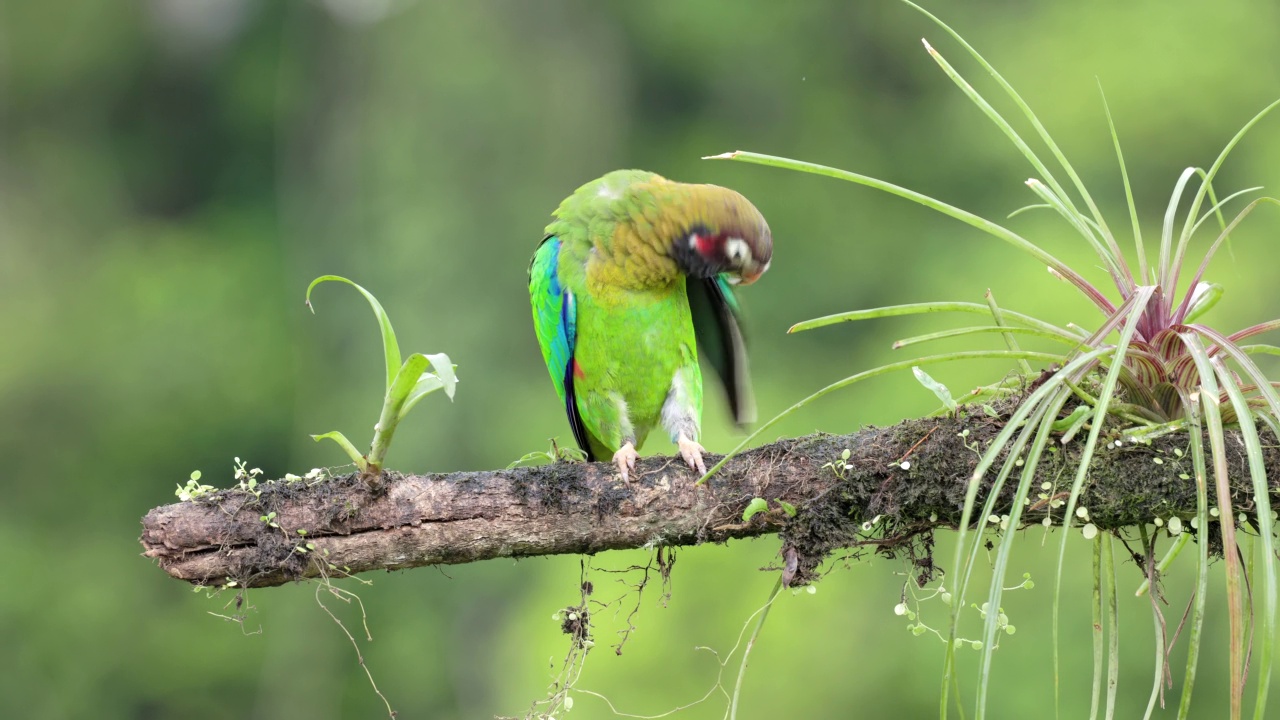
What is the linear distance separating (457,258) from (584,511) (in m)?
8.07

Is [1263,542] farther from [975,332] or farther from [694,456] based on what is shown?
[694,456]

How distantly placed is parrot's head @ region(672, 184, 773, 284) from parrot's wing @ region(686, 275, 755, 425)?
17cm

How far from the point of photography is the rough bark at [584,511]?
8.57 ft

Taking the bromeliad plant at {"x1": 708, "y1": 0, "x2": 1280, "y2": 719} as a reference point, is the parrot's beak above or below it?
above

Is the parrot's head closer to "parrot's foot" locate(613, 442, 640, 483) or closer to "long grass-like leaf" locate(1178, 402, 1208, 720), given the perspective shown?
"parrot's foot" locate(613, 442, 640, 483)

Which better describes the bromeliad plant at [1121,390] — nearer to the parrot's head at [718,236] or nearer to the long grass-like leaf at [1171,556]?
the long grass-like leaf at [1171,556]

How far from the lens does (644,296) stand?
12.9 feet

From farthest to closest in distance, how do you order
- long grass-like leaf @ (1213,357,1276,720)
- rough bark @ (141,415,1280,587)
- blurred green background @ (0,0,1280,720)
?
blurred green background @ (0,0,1280,720)
rough bark @ (141,415,1280,587)
long grass-like leaf @ (1213,357,1276,720)

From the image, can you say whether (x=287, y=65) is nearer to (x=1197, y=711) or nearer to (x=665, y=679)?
(x=665, y=679)

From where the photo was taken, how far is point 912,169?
39.1 ft

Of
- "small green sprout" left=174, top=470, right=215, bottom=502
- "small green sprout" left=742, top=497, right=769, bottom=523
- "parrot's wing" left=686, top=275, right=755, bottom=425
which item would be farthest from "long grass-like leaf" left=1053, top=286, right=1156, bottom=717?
"small green sprout" left=174, top=470, right=215, bottom=502

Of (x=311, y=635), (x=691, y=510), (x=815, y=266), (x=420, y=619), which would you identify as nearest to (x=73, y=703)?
(x=311, y=635)

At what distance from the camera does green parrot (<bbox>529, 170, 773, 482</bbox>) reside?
3.85 m

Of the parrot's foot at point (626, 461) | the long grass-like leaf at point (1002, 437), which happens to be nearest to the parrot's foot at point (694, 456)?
the parrot's foot at point (626, 461)
